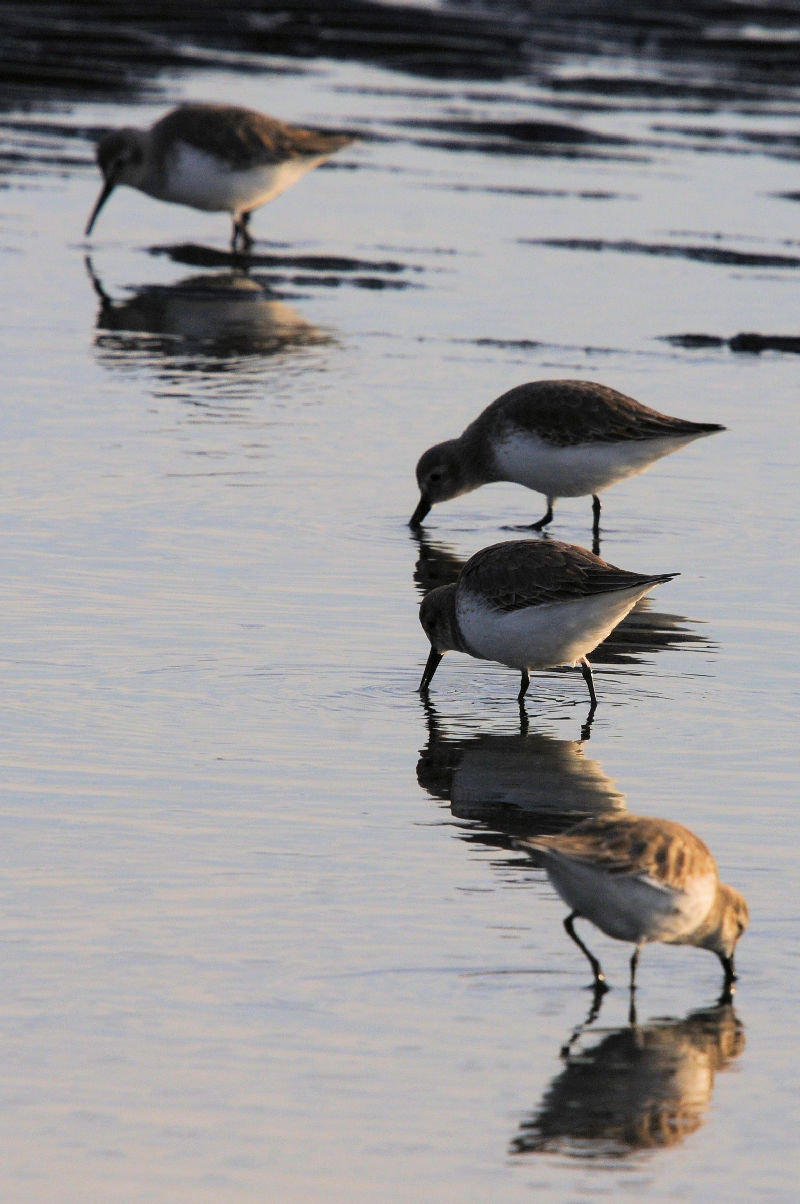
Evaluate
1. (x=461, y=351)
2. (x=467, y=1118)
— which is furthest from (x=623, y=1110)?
(x=461, y=351)

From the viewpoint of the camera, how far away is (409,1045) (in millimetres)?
A: 6355

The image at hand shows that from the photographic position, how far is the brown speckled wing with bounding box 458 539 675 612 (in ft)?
31.2

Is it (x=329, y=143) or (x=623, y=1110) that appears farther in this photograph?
(x=329, y=143)

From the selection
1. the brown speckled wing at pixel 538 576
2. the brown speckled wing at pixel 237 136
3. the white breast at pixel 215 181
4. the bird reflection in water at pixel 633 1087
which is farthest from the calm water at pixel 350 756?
the brown speckled wing at pixel 237 136

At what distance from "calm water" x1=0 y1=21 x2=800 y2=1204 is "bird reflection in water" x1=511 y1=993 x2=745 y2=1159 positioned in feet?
0.05

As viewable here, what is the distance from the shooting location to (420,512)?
13.3m

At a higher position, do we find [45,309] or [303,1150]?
[303,1150]

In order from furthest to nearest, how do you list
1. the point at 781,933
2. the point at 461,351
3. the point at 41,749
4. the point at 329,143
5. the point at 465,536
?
the point at 329,143 → the point at 461,351 → the point at 465,536 → the point at 41,749 → the point at 781,933

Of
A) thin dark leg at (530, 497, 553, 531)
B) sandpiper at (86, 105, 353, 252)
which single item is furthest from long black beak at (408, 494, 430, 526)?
sandpiper at (86, 105, 353, 252)

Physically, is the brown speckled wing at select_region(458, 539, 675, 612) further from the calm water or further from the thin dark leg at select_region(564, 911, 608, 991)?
the thin dark leg at select_region(564, 911, 608, 991)

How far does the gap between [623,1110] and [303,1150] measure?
1.01 metres

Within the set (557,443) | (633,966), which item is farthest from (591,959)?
(557,443)

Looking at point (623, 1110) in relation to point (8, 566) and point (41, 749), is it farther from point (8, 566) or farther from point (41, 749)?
point (8, 566)

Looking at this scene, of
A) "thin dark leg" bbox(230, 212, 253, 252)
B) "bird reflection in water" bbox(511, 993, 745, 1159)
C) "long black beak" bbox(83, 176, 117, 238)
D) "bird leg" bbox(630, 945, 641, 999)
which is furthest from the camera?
"thin dark leg" bbox(230, 212, 253, 252)
